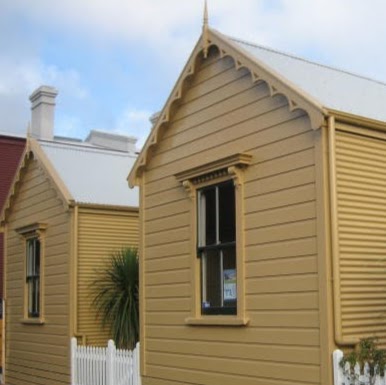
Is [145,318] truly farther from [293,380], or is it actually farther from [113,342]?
[293,380]

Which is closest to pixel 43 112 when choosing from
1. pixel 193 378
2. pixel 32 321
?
pixel 32 321

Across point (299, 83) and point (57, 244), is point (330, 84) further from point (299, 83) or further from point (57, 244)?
point (57, 244)

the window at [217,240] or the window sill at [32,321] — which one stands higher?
the window at [217,240]

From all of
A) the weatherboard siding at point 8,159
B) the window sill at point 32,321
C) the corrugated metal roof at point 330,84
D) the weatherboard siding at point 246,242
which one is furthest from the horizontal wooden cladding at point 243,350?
the weatherboard siding at point 8,159

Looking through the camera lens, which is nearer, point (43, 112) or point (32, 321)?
point (32, 321)

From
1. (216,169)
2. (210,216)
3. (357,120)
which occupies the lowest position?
(210,216)

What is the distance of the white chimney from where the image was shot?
2159cm

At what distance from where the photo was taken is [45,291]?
1659 cm

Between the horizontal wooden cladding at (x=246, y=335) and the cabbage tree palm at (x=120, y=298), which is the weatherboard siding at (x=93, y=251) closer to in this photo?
the cabbage tree palm at (x=120, y=298)

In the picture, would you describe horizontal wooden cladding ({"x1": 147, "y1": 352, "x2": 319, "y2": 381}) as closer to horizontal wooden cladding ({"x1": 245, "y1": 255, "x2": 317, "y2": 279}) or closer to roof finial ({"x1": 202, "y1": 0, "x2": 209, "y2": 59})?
horizontal wooden cladding ({"x1": 245, "y1": 255, "x2": 317, "y2": 279})

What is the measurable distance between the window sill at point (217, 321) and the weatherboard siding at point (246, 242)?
0.31 ft

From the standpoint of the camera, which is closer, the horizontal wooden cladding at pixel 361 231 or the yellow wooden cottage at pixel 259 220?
the horizontal wooden cladding at pixel 361 231

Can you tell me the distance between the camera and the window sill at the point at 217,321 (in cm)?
1009

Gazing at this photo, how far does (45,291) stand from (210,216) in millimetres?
6804
